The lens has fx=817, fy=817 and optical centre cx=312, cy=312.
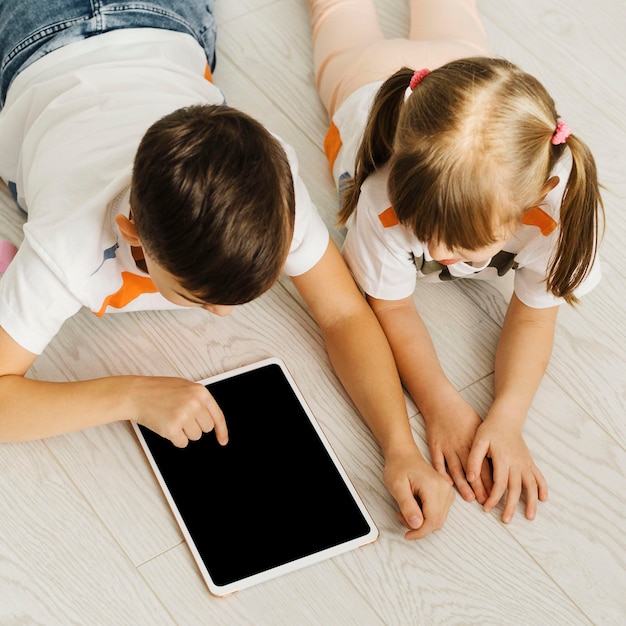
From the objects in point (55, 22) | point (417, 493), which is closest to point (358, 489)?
point (417, 493)

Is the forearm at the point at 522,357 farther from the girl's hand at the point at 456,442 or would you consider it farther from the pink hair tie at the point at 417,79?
the pink hair tie at the point at 417,79

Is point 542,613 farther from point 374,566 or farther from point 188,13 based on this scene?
point 188,13

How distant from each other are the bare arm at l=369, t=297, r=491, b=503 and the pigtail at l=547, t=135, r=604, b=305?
172 mm

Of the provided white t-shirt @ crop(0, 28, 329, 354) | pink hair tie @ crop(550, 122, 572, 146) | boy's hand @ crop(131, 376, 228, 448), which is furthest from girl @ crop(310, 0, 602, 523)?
boy's hand @ crop(131, 376, 228, 448)

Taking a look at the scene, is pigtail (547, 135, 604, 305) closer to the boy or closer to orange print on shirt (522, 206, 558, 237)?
orange print on shirt (522, 206, 558, 237)

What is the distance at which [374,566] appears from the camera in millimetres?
888

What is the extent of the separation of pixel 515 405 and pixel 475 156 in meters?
0.35

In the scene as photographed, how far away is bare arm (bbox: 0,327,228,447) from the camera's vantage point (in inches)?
34.3

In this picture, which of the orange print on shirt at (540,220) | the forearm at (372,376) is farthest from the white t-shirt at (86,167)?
the orange print on shirt at (540,220)

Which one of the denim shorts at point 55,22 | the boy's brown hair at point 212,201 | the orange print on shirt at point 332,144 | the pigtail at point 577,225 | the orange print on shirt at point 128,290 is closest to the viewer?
the boy's brown hair at point 212,201

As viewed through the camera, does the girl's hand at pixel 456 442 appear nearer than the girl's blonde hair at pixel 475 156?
No

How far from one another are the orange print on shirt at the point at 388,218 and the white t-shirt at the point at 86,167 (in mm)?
83

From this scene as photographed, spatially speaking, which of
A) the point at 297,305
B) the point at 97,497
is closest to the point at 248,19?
the point at 297,305

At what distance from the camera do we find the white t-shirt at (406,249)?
34.7 inches
